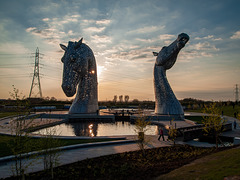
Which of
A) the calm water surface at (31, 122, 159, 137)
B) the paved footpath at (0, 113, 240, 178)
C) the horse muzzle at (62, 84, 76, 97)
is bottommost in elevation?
the calm water surface at (31, 122, 159, 137)

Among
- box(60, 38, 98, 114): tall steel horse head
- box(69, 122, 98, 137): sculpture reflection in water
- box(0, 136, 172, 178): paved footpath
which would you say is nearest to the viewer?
box(0, 136, 172, 178): paved footpath

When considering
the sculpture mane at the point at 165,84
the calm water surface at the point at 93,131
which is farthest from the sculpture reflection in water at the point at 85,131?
the sculpture mane at the point at 165,84

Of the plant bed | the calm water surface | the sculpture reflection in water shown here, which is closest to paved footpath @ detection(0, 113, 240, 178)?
the plant bed

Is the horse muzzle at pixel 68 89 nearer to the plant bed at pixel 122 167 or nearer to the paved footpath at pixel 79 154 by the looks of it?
the paved footpath at pixel 79 154

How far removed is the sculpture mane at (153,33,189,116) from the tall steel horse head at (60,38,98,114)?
8.16 metres

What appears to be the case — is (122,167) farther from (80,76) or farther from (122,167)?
(80,76)

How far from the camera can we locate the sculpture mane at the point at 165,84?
21500 millimetres

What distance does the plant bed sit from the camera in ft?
20.3

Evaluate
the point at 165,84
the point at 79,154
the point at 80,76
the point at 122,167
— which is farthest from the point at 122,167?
the point at 165,84

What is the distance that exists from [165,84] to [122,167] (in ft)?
55.0

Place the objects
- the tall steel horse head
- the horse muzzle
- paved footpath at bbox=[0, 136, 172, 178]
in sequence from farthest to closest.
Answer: the tall steel horse head
the horse muzzle
paved footpath at bbox=[0, 136, 172, 178]

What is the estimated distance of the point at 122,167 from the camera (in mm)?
6871

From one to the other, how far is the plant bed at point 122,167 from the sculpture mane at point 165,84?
1308 cm

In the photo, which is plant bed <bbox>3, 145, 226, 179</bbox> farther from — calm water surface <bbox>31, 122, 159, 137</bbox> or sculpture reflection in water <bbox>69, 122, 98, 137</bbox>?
sculpture reflection in water <bbox>69, 122, 98, 137</bbox>
